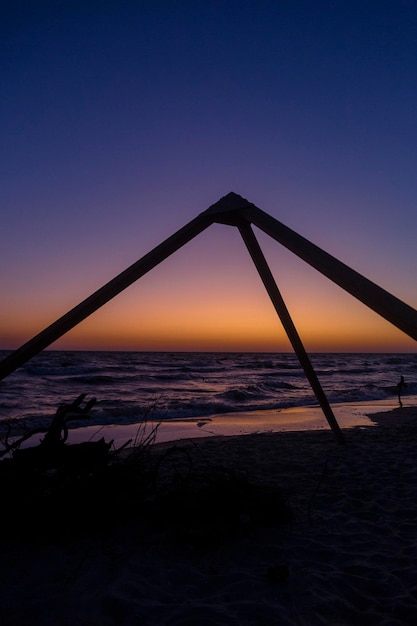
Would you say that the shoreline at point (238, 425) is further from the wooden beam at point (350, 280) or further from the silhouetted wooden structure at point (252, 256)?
the wooden beam at point (350, 280)

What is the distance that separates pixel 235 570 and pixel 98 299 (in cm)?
209

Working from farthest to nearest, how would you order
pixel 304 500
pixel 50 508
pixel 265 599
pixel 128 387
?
pixel 128 387, pixel 304 500, pixel 50 508, pixel 265 599

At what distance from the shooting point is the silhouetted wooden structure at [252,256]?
80.0 inches

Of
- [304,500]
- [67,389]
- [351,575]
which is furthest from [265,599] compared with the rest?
[67,389]

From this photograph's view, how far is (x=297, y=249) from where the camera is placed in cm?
260

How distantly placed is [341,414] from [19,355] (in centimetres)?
1077

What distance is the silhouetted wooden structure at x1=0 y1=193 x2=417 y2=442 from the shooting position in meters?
2.03

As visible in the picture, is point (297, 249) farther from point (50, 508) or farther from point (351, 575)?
point (50, 508)

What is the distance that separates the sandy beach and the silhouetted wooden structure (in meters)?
1.31

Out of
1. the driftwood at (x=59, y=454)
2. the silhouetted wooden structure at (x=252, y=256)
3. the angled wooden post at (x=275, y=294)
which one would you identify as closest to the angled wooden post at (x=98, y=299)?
the silhouetted wooden structure at (x=252, y=256)

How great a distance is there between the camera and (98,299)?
306 centimetres

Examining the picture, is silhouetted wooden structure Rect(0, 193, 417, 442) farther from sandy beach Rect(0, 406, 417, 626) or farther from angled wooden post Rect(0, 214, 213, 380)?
sandy beach Rect(0, 406, 417, 626)

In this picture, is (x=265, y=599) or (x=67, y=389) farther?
(x=67, y=389)

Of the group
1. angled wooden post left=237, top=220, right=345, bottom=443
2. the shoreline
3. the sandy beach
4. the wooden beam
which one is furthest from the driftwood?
the shoreline
